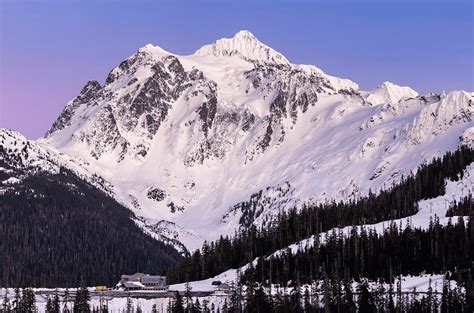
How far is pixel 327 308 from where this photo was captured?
654ft

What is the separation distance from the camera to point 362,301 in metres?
198

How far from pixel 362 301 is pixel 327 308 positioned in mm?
8021
